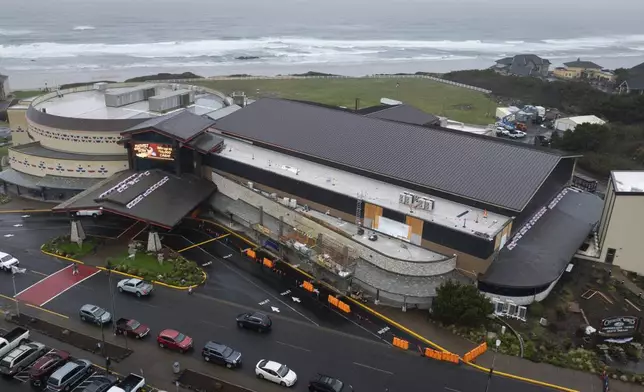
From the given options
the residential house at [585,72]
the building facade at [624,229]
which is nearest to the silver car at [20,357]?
the building facade at [624,229]

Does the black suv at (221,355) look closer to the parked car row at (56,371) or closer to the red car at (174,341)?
the red car at (174,341)

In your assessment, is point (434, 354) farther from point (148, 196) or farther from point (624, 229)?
point (148, 196)

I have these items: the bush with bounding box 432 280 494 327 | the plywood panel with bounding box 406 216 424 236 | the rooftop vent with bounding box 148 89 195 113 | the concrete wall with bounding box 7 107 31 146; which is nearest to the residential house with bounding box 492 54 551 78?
the rooftop vent with bounding box 148 89 195 113

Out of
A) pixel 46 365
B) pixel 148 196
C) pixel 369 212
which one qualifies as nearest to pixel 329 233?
pixel 369 212

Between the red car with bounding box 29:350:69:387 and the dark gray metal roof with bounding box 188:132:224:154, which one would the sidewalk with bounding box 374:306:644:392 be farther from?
the dark gray metal roof with bounding box 188:132:224:154

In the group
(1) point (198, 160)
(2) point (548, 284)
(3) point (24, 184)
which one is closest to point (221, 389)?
(2) point (548, 284)

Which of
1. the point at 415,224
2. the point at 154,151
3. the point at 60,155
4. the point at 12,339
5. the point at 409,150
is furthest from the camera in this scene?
the point at 60,155
